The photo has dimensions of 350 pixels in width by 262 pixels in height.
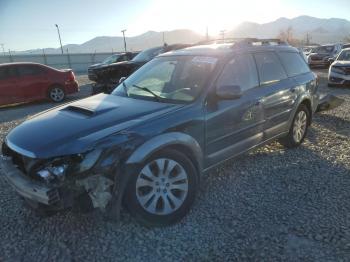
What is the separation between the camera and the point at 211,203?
3916 millimetres

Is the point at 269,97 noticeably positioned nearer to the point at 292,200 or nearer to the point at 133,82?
the point at 292,200

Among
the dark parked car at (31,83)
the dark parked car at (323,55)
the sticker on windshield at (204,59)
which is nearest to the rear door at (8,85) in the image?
the dark parked car at (31,83)

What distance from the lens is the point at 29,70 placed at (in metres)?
12.2

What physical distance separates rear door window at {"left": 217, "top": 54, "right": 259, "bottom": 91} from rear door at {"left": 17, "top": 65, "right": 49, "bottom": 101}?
9577mm

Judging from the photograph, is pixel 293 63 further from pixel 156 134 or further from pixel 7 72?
pixel 7 72

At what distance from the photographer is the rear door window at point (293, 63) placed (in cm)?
526

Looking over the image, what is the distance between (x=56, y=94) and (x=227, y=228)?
34.6 feet

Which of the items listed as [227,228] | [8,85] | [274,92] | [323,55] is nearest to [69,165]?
[227,228]

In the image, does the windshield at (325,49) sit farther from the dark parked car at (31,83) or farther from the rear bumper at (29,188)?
the rear bumper at (29,188)

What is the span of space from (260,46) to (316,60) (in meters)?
18.9

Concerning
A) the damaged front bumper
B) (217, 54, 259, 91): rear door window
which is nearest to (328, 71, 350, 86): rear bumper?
(217, 54, 259, 91): rear door window

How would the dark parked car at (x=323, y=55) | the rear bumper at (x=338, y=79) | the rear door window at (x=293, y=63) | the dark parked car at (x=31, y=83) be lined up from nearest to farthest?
the rear door window at (x=293, y=63)
the dark parked car at (x=31, y=83)
the rear bumper at (x=338, y=79)
the dark parked car at (x=323, y=55)

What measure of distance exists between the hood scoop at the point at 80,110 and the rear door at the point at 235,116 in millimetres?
1235

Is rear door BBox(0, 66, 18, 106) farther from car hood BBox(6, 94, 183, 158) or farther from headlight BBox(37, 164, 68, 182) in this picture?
headlight BBox(37, 164, 68, 182)
